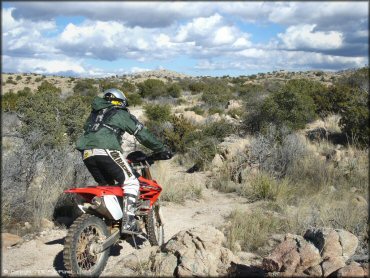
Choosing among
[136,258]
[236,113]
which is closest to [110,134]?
[136,258]

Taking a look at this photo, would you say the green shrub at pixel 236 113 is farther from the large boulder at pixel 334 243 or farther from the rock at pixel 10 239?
the large boulder at pixel 334 243

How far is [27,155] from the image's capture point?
7.82 metres

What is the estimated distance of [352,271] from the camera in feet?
13.8

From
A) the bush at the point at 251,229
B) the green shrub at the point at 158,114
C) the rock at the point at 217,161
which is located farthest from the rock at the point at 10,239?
the green shrub at the point at 158,114

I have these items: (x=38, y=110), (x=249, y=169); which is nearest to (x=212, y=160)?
(x=249, y=169)

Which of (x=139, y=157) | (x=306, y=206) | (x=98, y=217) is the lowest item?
(x=306, y=206)

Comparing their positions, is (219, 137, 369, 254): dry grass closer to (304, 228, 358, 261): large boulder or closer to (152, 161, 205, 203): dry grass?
(304, 228, 358, 261): large boulder

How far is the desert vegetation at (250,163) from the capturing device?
23.4ft

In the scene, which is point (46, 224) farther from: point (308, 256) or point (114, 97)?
point (308, 256)

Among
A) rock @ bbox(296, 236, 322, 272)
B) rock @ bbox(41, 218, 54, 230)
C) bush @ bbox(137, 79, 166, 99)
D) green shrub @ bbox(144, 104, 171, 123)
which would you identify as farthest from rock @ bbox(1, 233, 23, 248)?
bush @ bbox(137, 79, 166, 99)

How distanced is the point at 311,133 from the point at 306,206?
710 cm

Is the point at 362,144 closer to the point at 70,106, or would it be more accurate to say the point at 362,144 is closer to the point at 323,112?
the point at 323,112

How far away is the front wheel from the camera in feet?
14.8

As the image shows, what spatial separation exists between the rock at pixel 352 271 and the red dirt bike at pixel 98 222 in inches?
101
